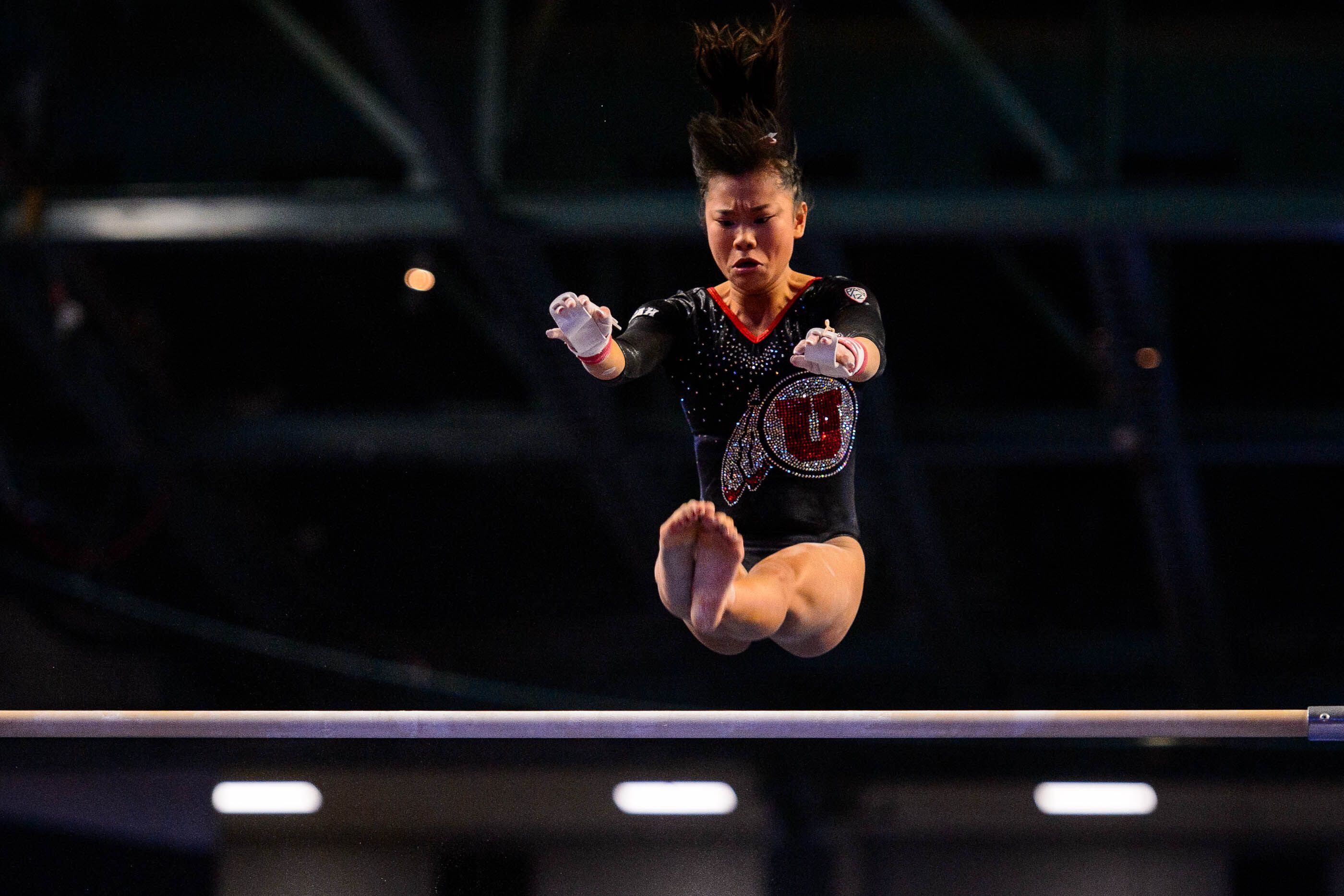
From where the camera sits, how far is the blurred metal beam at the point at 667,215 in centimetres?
521

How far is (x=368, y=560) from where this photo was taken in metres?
6.50

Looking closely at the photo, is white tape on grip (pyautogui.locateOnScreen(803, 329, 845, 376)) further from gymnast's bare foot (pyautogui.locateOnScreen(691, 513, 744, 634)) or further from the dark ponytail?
the dark ponytail

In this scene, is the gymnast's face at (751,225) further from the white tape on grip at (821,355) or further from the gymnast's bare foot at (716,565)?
the gymnast's bare foot at (716,565)

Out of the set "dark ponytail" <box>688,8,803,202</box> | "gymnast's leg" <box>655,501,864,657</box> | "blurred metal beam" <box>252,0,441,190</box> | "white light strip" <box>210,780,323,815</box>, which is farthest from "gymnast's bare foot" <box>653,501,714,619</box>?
"white light strip" <box>210,780,323,815</box>

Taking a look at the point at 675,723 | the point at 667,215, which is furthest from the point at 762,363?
the point at 667,215

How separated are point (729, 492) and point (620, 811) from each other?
10.9 ft

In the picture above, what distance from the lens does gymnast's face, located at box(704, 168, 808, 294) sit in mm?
2678

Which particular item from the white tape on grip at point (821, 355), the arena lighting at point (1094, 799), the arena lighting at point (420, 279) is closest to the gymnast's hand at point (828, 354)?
the white tape on grip at point (821, 355)

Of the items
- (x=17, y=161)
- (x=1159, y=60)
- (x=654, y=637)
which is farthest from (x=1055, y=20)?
(x=17, y=161)

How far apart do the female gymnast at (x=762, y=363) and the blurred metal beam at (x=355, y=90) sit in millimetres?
2651

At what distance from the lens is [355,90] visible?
17.9 ft

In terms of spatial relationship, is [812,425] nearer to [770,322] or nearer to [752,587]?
[770,322]

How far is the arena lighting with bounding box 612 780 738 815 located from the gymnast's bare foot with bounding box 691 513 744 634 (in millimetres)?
3553

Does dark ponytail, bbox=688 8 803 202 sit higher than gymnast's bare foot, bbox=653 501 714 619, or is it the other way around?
dark ponytail, bbox=688 8 803 202
